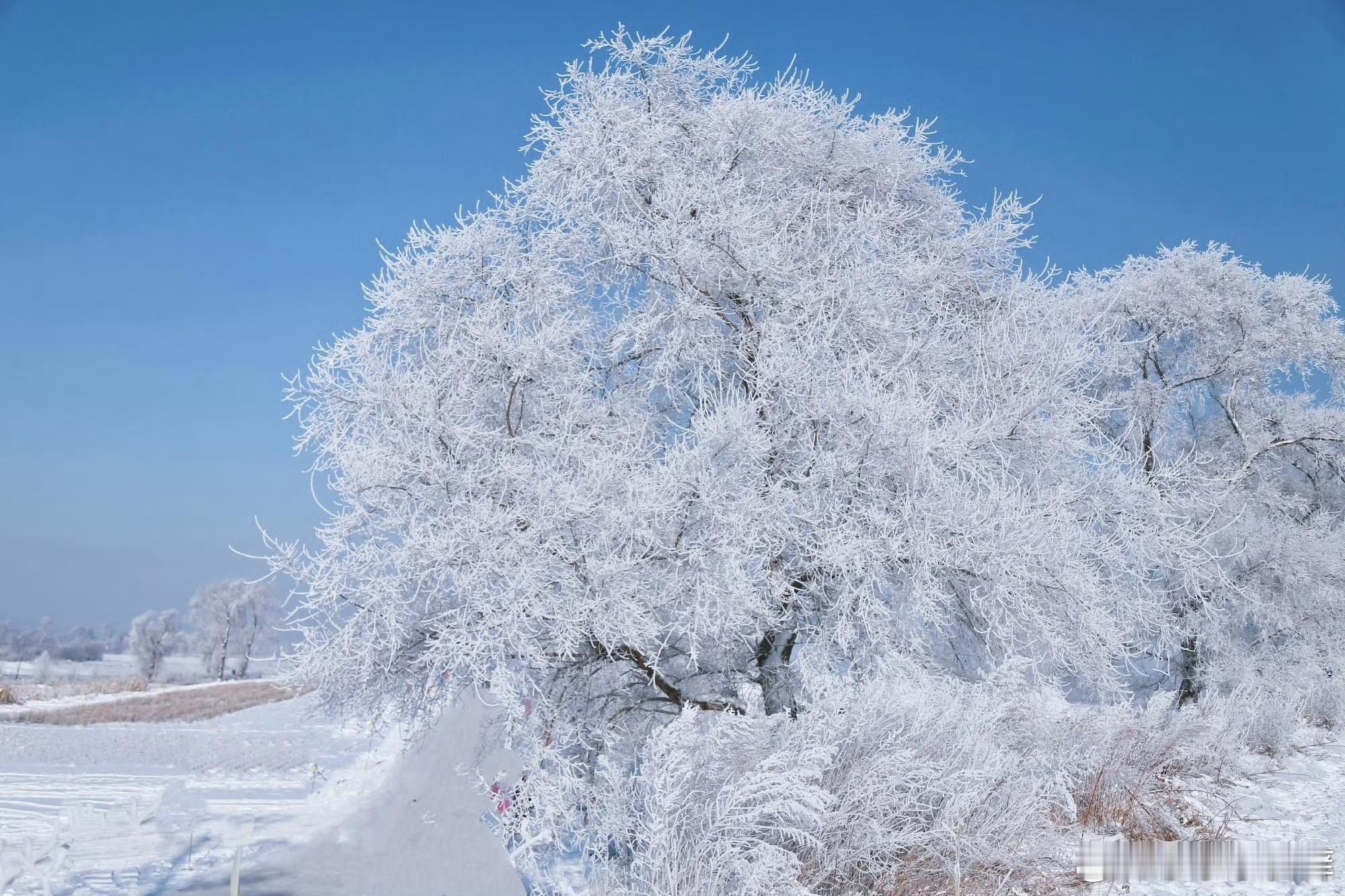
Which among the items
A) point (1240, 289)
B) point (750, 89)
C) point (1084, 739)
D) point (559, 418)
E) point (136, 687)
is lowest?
point (136, 687)

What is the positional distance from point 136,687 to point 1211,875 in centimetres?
3059

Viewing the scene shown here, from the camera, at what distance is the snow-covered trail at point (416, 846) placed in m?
6.33

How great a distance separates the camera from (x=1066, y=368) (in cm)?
806

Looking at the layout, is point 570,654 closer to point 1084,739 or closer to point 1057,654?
point 1057,654

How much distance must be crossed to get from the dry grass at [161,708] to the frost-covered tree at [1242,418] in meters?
14.5

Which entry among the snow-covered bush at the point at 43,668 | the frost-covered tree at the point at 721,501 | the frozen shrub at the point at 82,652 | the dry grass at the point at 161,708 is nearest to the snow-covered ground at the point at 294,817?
the frost-covered tree at the point at 721,501

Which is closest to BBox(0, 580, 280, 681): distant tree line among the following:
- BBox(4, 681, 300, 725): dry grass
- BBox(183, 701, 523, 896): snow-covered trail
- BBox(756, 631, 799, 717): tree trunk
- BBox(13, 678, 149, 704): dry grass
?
BBox(13, 678, 149, 704): dry grass

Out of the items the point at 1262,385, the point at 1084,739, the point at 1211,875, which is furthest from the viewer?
the point at 1262,385

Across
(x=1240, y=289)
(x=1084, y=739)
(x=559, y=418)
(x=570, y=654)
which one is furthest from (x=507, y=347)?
(x=1240, y=289)

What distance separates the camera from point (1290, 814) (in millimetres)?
8344

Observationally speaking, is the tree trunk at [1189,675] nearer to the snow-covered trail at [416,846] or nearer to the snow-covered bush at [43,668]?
the snow-covered trail at [416,846]

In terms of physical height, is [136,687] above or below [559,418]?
below

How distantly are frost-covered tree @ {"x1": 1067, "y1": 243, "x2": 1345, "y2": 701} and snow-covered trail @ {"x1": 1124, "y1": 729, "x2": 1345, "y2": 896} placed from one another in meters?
2.08

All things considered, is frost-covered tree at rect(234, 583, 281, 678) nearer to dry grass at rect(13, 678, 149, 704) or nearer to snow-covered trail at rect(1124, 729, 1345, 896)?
dry grass at rect(13, 678, 149, 704)
